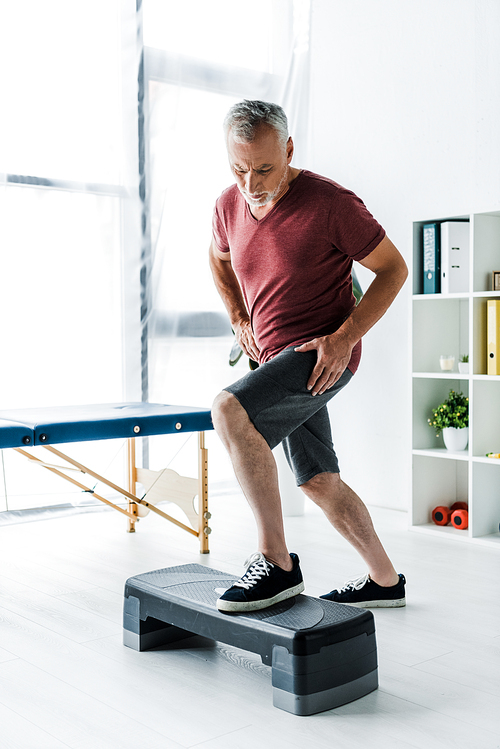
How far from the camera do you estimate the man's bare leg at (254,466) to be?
175cm

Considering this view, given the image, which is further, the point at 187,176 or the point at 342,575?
the point at 187,176

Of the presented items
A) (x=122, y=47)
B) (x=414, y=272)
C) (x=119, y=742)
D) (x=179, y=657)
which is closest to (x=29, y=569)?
(x=179, y=657)

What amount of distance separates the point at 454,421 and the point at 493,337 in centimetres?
40

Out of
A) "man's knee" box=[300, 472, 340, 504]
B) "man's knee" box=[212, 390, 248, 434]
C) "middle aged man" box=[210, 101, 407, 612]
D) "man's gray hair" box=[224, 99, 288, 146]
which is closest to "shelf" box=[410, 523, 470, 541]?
"middle aged man" box=[210, 101, 407, 612]

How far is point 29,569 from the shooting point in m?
2.76

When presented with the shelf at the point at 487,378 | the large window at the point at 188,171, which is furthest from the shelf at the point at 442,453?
the large window at the point at 188,171

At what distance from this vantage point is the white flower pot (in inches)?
130

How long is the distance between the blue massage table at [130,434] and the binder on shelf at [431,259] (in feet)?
3.58

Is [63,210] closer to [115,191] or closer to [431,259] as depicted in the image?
[115,191]

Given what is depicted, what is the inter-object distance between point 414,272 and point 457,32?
3.50 ft

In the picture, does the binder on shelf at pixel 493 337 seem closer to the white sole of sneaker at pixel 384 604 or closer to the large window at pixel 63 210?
the white sole of sneaker at pixel 384 604

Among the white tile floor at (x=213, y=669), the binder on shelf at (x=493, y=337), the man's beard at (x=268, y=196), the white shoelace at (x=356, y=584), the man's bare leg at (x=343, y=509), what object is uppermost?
the man's beard at (x=268, y=196)

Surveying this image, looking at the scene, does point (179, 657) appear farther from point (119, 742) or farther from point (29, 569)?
point (29, 569)

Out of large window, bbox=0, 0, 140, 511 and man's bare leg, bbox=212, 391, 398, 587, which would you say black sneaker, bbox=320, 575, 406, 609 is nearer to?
man's bare leg, bbox=212, 391, 398, 587
